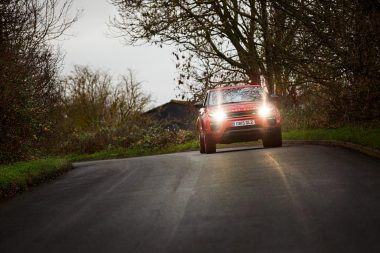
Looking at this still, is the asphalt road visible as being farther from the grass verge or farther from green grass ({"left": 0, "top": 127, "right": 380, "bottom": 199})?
green grass ({"left": 0, "top": 127, "right": 380, "bottom": 199})

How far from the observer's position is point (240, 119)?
17094mm

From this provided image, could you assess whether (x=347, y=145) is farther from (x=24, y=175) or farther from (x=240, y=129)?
(x=24, y=175)

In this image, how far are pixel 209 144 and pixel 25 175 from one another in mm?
5760

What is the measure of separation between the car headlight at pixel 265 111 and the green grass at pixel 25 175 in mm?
6367

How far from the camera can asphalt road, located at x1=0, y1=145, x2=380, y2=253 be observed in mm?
6137

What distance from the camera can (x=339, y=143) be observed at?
17.0m

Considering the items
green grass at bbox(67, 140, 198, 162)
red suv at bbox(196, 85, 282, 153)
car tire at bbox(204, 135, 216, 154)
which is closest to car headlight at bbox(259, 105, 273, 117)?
red suv at bbox(196, 85, 282, 153)

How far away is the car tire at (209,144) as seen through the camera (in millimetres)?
17775

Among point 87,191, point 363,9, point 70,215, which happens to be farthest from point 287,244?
point 363,9

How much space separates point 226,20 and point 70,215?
65.4 ft

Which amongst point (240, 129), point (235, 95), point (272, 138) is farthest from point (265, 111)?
point (235, 95)

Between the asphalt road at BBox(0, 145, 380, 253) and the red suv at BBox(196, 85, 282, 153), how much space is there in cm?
399

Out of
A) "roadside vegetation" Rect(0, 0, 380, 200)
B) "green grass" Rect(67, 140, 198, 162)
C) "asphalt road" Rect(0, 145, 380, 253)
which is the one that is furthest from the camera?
"green grass" Rect(67, 140, 198, 162)

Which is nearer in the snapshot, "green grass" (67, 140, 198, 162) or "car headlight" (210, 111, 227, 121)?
"car headlight" (210, 111, 227, 121)
